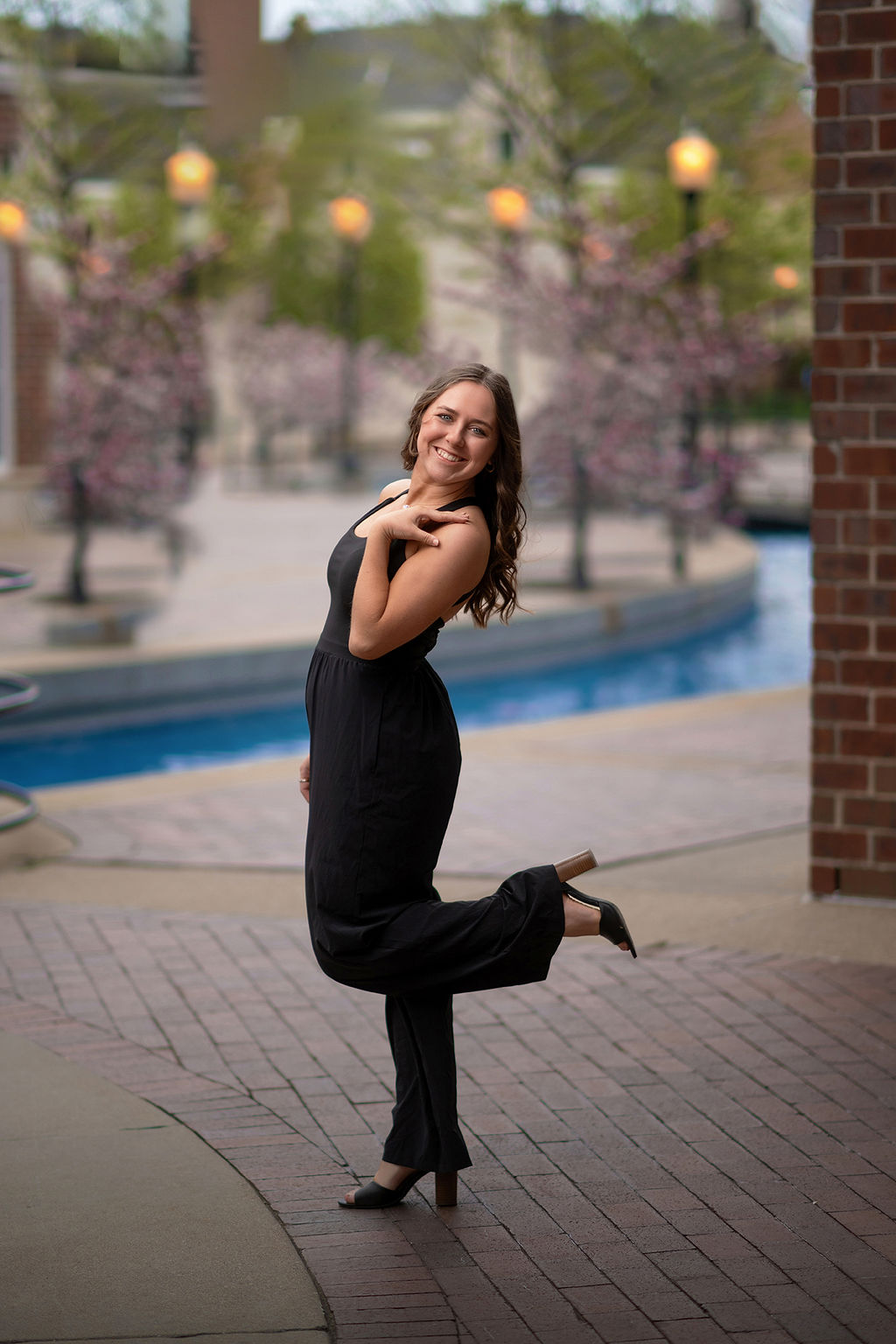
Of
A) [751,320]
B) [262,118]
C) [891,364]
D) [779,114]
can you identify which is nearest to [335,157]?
[262,118]

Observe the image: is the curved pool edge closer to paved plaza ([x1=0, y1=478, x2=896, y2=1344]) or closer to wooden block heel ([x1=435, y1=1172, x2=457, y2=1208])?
paved plaza ([x1=0, y1=478, x2=896, y2=1344])

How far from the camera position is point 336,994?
5.34 meters

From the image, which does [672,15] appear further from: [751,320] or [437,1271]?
[437,1271]

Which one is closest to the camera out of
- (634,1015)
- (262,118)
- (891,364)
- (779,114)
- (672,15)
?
(634,1015)

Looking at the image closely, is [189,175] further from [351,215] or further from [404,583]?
[404,583]

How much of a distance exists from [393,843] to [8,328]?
2138 centimetres

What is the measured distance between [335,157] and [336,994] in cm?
3293

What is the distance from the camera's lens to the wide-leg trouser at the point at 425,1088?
3.69 meters

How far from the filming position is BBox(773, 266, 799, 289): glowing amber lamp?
1200 inches

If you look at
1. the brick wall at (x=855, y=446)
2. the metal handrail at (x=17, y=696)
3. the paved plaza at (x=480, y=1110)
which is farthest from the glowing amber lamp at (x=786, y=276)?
the metal handrail at (x=17, y=696)

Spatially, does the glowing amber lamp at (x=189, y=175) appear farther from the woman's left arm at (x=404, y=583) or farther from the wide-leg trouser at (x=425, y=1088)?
the wide-leg trouser at (x=425, y=1088)

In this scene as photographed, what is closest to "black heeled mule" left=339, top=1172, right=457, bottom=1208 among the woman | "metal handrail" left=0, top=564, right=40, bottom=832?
the woman

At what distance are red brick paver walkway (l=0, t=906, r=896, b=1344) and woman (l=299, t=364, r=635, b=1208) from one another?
0.58 metres

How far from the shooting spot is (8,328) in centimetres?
2342
